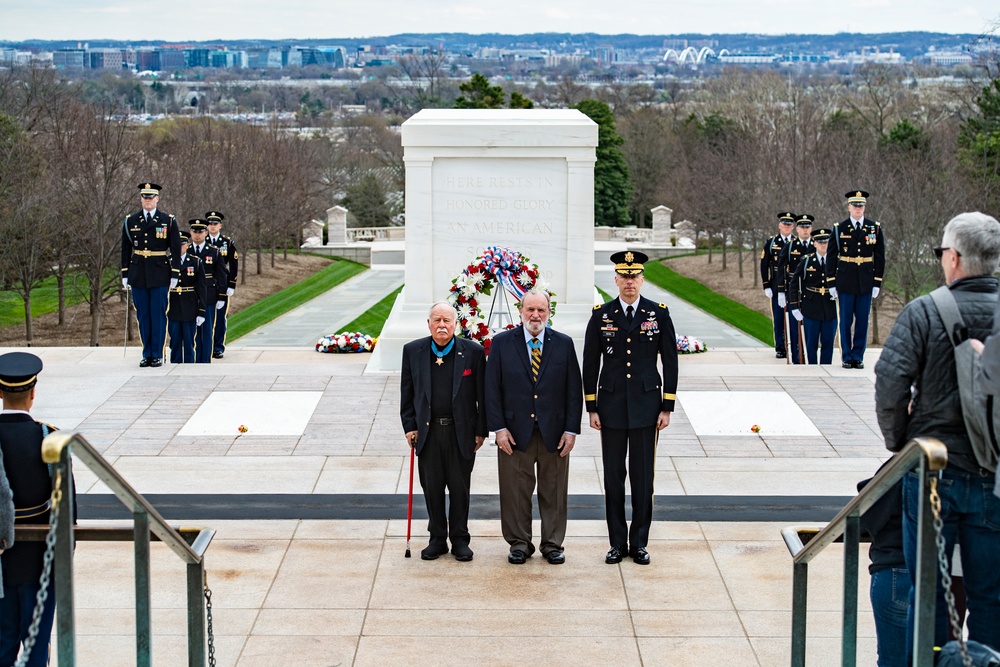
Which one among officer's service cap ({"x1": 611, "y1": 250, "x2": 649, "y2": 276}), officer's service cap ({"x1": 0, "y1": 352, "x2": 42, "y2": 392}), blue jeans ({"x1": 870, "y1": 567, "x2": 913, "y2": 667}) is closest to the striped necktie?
officer's service cap ({"x1": 611, "y1": 250, "x2": 649, "y2": 276})

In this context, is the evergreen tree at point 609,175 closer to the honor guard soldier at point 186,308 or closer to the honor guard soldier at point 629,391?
the honor guard soldier at point 186,308

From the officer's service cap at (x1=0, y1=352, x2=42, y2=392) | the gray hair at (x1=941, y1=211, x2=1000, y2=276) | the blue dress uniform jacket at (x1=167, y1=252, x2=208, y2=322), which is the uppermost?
the gray hair at (x1=941, y1=211, x2=1000, y2=276)

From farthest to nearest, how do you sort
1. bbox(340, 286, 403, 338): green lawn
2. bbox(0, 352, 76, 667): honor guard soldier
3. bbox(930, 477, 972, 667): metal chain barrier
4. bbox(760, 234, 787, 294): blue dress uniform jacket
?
bbox(340, 286, 403, 338): green lawn, bbox(760, 234, 787, 294): blue dress uniform jacket, bbox(0, 352, 76, 667): honor guard soldier, bbox(930, 477, 972, 667): metal chain barrier

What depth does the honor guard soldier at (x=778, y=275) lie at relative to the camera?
602 inches

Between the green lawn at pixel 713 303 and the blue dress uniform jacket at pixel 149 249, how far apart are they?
1443 centimetres

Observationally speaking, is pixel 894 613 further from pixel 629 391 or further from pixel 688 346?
pixel 688 346

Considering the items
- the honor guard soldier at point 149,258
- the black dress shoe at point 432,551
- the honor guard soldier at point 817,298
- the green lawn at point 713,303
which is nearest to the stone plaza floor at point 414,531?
the black dress shoe at point 432,551

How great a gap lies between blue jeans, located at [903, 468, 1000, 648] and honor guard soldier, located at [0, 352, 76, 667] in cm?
340

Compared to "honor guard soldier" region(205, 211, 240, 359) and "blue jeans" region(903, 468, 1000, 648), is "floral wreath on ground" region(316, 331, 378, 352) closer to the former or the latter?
"honor guard soldier" region(205, 211, 240, 359)

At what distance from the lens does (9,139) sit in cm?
2820

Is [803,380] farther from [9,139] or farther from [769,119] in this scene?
[769,119]

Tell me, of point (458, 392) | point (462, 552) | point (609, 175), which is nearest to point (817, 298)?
point (458, 392)

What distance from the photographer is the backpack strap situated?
190 inches

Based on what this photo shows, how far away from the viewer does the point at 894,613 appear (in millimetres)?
5184
